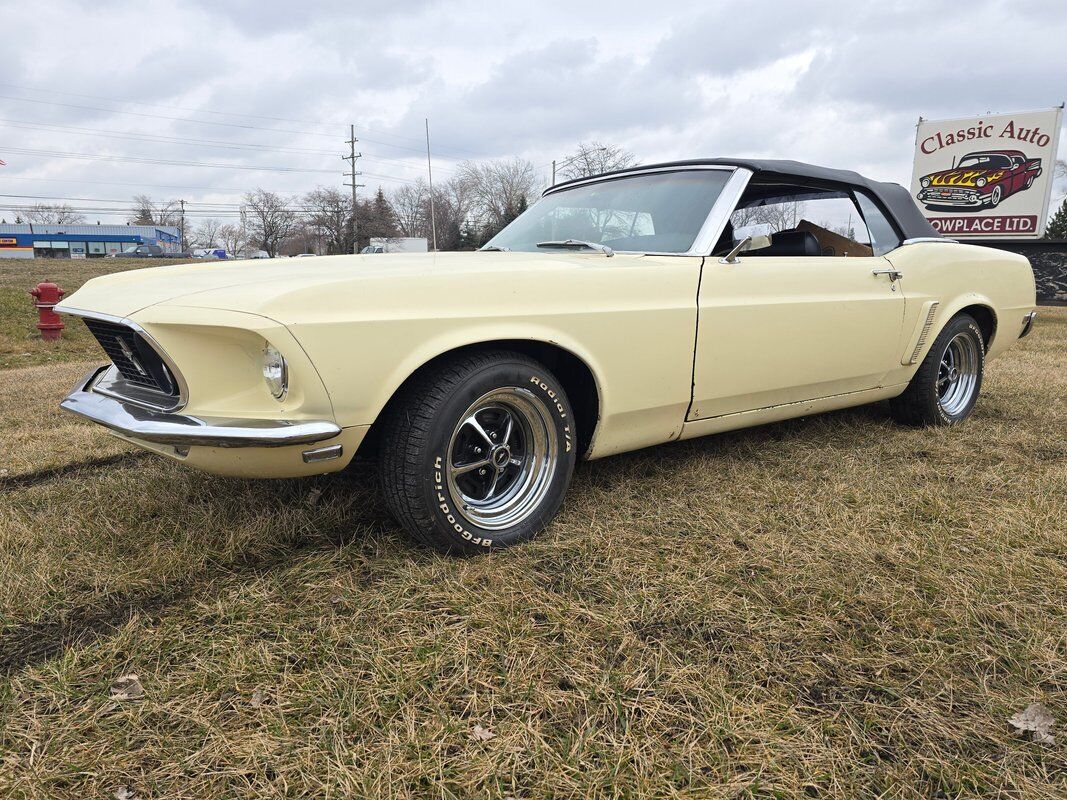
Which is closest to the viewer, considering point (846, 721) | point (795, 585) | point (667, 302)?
point (846, 721)

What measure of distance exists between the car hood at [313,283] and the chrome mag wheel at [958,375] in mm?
2610

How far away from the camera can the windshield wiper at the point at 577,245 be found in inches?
110

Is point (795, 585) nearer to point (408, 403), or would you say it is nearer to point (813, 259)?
point (408, 403)

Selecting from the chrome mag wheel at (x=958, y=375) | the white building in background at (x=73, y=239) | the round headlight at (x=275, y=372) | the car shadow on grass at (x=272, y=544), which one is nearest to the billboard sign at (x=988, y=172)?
the chrome mag wheel at (x=958, y=375)

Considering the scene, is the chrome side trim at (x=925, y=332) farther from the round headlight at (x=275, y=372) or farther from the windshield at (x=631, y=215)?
the round headlight at (x=275, y=372)

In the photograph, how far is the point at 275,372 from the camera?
1890 millimetres

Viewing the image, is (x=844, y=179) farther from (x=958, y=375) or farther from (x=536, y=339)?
(x=536, y=339)

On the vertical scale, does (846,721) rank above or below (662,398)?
below

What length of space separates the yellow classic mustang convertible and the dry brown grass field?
1.16 ft

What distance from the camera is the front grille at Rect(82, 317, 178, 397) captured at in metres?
2.06

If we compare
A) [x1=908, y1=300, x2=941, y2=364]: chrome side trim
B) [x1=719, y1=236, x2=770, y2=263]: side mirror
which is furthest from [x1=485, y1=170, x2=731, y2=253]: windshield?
[x1=908, y1=300, x2=941, y2=364]: chrome side trim

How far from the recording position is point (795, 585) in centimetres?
208

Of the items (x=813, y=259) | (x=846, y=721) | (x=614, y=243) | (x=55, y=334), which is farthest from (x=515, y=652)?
(x=55, y=334)

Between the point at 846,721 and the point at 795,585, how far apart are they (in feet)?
1.94
